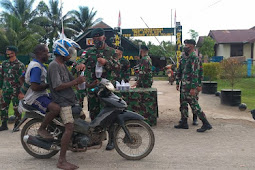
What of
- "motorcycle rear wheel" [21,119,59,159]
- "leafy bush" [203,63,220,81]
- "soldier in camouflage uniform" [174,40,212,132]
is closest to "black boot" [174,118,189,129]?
"soldier in camouflage uniform" [174,40,212,132]

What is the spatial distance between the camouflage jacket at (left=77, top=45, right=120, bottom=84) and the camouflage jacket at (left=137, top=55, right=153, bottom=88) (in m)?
1.83

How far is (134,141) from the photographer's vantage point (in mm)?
4176

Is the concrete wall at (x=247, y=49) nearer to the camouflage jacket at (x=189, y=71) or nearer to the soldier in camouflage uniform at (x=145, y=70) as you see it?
the soldier in camouflage uniform at (x=145, y=70)

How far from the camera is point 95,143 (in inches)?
163

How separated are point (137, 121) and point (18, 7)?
33255 mm

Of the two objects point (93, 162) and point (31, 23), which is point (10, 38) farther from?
point (93, 162)

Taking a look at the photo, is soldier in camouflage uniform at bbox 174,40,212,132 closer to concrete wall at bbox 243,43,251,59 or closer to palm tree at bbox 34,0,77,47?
concrete wall at bbox 243,43,251,59

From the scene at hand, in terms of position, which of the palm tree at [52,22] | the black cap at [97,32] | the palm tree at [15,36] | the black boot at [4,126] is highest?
the palm tree at [52,22]

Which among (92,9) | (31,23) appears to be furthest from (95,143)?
(92,9)

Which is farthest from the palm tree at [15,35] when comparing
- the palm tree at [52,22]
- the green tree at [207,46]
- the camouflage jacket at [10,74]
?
the camouflage jacket at [10,74]

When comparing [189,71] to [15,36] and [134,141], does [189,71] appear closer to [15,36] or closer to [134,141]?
[134,141]

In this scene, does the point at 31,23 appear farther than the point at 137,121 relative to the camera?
Yes

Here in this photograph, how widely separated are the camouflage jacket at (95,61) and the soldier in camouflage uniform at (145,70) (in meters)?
1.83

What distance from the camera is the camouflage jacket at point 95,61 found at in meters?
4.87
